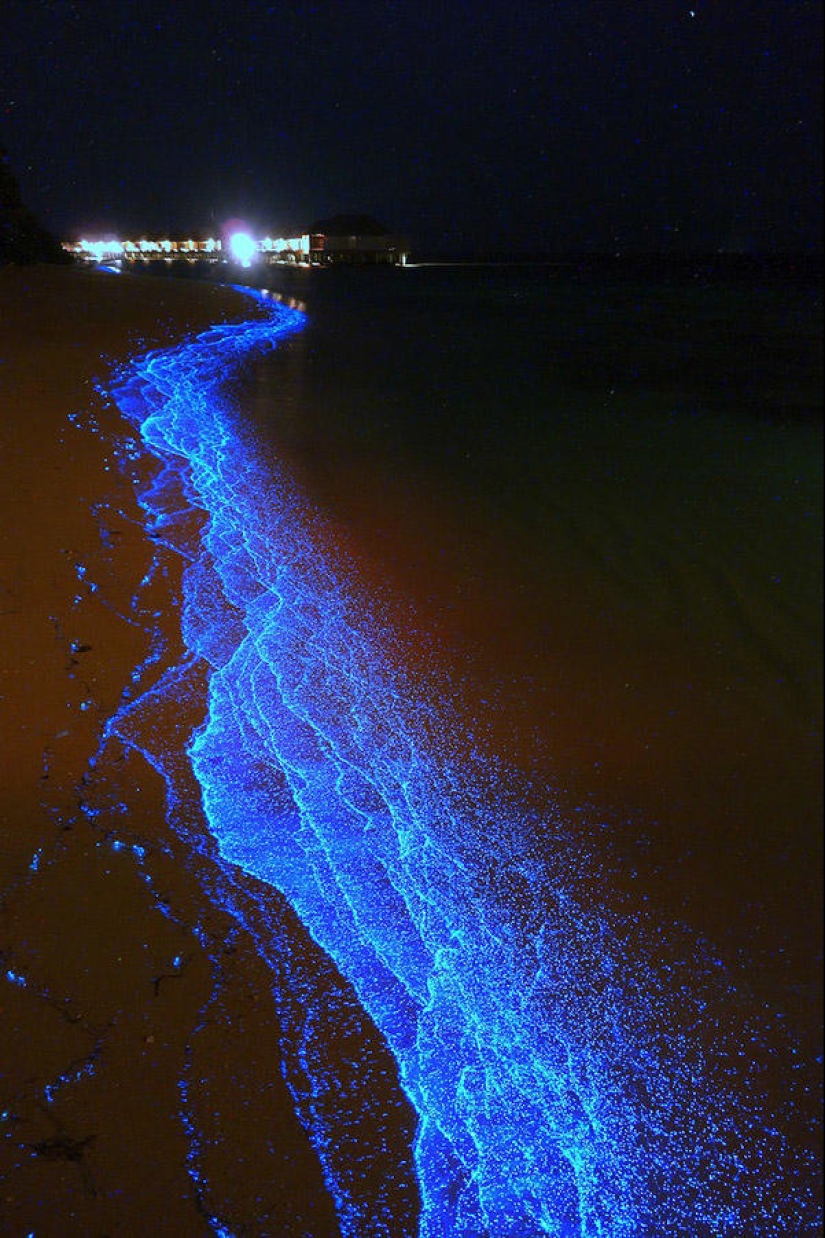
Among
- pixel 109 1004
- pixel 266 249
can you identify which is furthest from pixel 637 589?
pixel 266 249

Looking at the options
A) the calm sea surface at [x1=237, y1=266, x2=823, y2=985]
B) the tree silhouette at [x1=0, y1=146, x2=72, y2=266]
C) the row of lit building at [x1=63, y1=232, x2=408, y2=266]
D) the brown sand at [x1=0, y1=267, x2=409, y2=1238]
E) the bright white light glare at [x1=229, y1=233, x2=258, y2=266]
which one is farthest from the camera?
the bright white light glare at [x1=229, y1=233, x2=258, y2=266]

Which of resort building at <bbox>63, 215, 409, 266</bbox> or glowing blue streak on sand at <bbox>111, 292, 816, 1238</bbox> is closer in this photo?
glowing blue streak on sand at <bbox>111, 292, 816, 1238</bbox>

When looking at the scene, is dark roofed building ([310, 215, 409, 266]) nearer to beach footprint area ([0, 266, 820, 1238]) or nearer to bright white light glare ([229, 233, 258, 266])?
bright white light glare ([229, 233, 258, 266])

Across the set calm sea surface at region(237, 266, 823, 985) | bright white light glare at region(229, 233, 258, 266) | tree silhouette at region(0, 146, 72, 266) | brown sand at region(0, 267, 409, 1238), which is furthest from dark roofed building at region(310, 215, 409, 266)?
brown sand at region(0, 267, 409, 1238)

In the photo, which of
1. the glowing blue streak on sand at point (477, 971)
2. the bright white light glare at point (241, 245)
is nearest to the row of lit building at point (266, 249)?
the bright white light glare at point (241, 245)

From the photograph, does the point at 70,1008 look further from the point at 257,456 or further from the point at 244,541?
the point at 257,456

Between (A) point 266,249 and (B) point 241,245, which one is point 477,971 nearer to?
(B) point 241,245

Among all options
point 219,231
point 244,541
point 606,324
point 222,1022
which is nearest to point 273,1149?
point 222,1022
